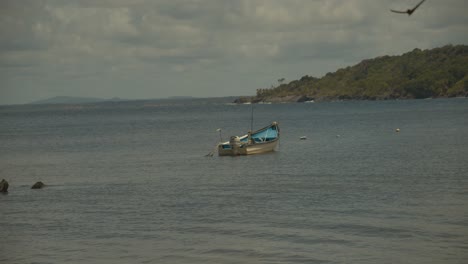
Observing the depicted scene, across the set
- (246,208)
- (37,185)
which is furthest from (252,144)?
(246,208)

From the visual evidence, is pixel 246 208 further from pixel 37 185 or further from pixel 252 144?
pixel 252 144

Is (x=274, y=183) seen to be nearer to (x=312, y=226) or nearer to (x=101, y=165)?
(x=312, y=226)

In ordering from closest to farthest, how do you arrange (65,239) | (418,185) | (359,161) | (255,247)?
(255,247), (65,239), (418,185), (359,161)

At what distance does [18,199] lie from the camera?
41156 millimetres

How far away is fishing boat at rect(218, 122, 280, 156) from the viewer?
65.3 m

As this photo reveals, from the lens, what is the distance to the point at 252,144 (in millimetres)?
65875

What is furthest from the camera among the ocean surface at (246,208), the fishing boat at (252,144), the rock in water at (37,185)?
the fishing boat at (252,144)

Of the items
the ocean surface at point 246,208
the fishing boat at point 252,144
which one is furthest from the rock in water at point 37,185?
the fishing boat at point 252,144

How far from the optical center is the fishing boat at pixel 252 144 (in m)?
65.3

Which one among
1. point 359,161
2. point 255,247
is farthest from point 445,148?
point 255,247

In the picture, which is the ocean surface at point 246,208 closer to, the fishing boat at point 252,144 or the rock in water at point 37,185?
the rock in water at point 37,185

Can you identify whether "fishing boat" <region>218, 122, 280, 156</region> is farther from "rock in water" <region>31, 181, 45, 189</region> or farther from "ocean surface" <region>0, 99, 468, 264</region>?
"rock in water" <region>31, 181, 45, 189</region>

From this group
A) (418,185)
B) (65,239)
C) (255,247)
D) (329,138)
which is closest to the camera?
(255,247)

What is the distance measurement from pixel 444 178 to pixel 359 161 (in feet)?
42.9
